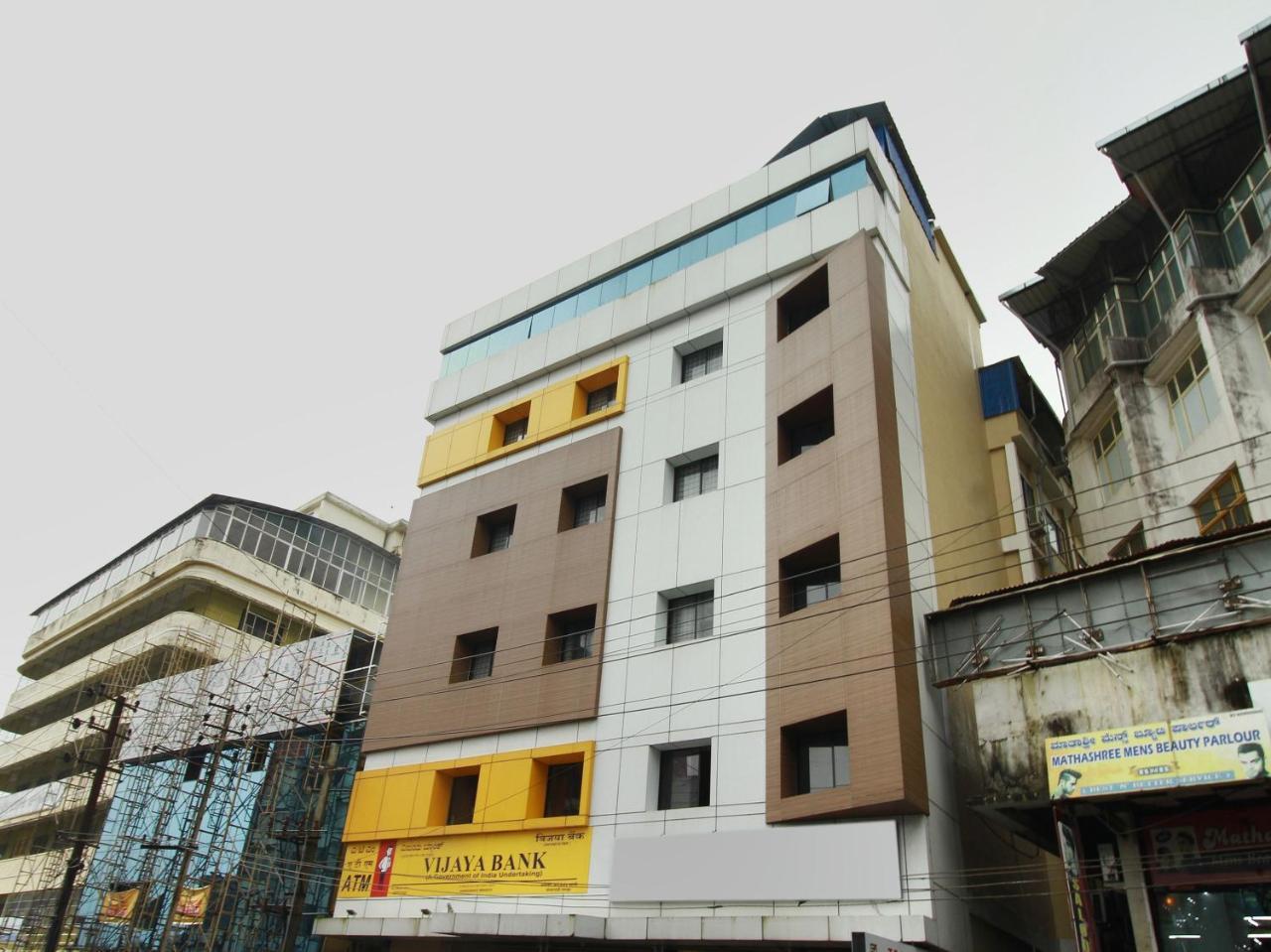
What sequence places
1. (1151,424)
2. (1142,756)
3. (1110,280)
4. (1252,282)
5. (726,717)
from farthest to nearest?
(1110,280) < (1151,424) < (1252,282) < (726,717) < (1142,756)

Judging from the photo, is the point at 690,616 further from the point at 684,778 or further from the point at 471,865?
the point at 471,865

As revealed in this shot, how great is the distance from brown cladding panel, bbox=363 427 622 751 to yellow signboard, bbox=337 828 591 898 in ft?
9.00

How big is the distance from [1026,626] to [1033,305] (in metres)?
17.1

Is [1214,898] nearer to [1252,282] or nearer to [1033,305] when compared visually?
[1252,282]

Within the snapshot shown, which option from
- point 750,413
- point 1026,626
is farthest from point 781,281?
point 1026,626

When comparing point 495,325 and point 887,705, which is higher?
point 495,325

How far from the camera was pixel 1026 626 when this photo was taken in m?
19.5

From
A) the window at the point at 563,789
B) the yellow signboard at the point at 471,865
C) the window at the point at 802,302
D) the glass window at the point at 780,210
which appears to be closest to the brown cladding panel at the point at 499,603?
the window at the point at 563,789

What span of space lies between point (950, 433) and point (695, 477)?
7827 millimetres

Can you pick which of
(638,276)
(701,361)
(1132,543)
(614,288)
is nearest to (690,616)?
(701,361)

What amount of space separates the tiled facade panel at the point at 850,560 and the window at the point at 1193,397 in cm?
835

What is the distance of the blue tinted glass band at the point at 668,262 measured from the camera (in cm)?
2788

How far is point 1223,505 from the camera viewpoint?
23.7 m

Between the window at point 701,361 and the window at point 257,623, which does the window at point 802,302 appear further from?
the window at point 257,623
